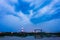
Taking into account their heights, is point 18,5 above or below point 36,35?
above

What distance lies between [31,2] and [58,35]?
0.70m

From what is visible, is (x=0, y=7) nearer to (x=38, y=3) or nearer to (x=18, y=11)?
(x=18, y=11)

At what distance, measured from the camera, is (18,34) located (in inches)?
123

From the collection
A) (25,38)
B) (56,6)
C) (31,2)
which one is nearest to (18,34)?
(25,38)

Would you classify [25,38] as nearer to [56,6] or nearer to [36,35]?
[36,35]

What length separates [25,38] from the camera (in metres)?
3.14

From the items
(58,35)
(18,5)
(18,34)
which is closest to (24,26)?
(18,34)

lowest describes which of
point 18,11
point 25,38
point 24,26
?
point 25,38

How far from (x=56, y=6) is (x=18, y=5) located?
627 mm

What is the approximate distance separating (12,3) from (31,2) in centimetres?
31

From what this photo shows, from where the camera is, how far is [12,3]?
3.15 meters

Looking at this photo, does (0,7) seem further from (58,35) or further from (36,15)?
(58,35)

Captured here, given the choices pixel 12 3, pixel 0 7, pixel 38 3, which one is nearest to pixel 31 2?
pixel 38 3

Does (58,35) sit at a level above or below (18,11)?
below
